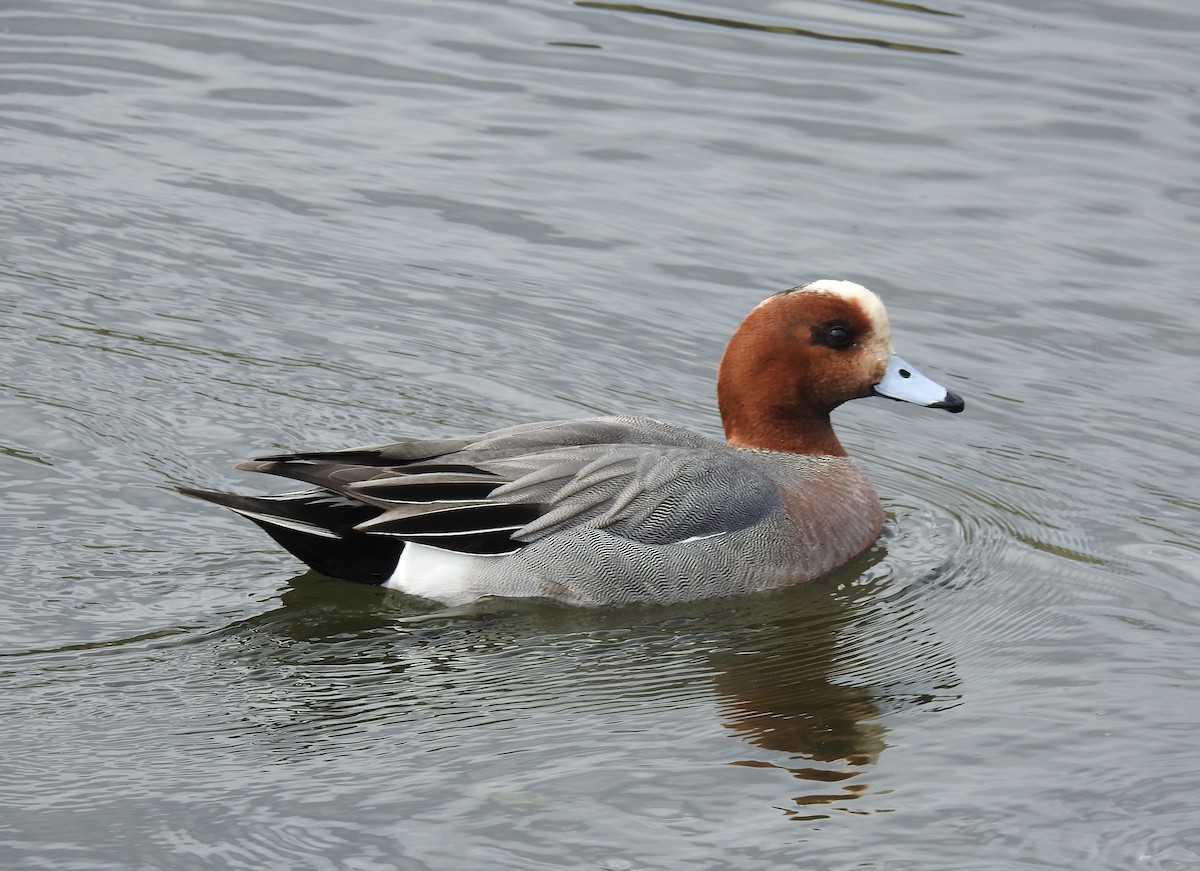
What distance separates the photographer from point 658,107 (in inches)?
450

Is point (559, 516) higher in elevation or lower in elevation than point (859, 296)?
lower

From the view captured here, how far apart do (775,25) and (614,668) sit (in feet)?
26.7

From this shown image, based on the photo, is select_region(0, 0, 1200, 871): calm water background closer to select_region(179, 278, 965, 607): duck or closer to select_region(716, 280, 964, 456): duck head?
select_region(179, 278, 965, 607): duck

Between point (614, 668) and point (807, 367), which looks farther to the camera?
point (807, 367)

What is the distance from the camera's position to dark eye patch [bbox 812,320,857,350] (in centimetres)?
691

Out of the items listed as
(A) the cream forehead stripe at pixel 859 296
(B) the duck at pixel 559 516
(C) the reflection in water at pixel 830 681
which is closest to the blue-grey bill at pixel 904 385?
(A) the cream forehead stripe at pixel 859 296

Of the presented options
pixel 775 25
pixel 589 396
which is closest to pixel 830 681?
pixel 589 396

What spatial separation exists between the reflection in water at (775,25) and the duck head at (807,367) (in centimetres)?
601

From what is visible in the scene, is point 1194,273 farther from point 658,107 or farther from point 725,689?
point 725,689

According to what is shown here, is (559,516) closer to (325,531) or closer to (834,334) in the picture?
(325,531)

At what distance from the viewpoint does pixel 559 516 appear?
623cm

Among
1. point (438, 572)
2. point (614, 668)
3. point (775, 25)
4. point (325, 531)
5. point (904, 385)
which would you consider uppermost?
point (775, 25)

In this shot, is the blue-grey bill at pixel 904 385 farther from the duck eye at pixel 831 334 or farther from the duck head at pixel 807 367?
the duck eye at pixel 831 334

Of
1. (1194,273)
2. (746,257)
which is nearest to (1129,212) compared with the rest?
(1194,273)
